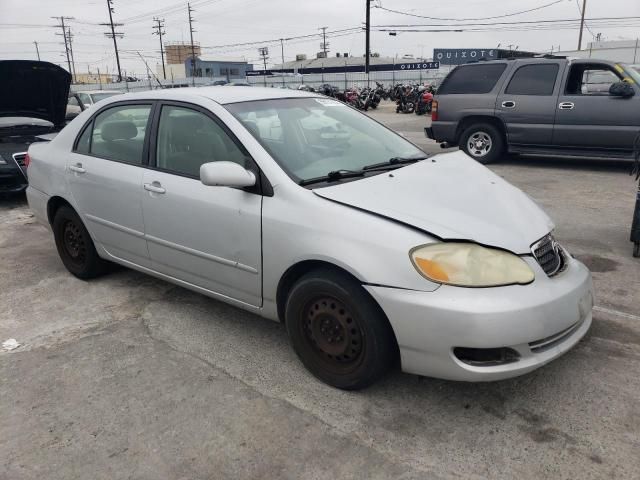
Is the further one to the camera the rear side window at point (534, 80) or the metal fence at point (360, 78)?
the metal fence at point (360, 78)

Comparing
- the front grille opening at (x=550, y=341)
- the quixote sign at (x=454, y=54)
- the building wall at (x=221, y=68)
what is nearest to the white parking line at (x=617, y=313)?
the front grille opening at (x=550, y=341)

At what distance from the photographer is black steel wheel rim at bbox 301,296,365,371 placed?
266cm

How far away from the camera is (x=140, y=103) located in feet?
12.7

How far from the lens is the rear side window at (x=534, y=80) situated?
28.5 feet

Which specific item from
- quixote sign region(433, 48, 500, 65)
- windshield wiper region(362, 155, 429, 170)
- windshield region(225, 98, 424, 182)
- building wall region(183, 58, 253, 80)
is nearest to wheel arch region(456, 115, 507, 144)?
windshield region(225, 98, 424, 182)

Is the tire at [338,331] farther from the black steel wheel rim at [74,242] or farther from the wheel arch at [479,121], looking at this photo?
the wheel arch at [479,121]

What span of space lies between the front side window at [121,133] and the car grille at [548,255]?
264 centimetres

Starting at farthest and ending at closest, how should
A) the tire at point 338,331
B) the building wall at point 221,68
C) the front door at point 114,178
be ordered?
the building wall at point 221,68 < the front door at point 114,178 < the tire at point 338,331

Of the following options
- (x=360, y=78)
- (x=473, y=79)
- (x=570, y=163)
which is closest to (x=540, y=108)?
(x=473, y=79)

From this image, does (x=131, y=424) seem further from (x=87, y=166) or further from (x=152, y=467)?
(x=87, y=166)

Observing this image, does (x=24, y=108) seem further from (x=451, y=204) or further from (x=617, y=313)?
(x=617, y=313)

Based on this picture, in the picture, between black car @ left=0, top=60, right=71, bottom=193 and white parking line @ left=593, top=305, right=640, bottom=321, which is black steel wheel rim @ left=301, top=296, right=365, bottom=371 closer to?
white parking line @ left=593, top=305, right=640, bottom=321

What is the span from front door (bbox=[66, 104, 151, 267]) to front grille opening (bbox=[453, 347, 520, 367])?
7.72 ft

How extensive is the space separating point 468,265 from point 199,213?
166 centimetres
